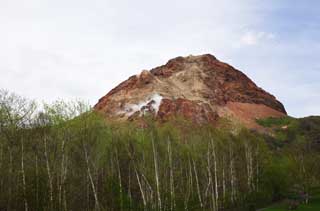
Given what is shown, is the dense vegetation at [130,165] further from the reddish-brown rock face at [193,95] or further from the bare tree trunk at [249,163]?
the reddish-brown rock face at [193,95]

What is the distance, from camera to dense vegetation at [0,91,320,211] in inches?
1479

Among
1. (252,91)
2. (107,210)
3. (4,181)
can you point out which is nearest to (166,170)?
(107,210)

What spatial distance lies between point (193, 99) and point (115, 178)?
8575 cm

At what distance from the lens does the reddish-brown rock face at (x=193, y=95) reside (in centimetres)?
12738

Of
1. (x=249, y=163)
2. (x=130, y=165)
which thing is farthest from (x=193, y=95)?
(x=130, y=165)

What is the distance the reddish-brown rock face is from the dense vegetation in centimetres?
4844

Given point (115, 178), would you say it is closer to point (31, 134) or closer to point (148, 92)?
point (31, 134)

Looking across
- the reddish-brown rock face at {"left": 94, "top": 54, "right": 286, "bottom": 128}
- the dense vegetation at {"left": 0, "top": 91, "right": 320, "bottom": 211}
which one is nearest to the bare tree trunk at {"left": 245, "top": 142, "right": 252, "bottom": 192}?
the dense vegetation at {"left": 0, "top": 91, "right": 320, "bottom": 211}

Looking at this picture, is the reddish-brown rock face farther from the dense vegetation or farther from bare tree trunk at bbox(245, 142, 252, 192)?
bare tree trunk at bbox(245, 142, 252, 192)

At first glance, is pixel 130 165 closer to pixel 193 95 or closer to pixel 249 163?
pixel 249 163

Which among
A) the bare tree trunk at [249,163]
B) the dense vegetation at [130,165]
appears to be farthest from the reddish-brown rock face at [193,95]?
the bare tree trunk at [249,163]

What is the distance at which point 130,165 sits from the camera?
54.3 m

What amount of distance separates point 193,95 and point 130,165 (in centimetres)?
8904

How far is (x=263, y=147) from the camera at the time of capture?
6738 cm
